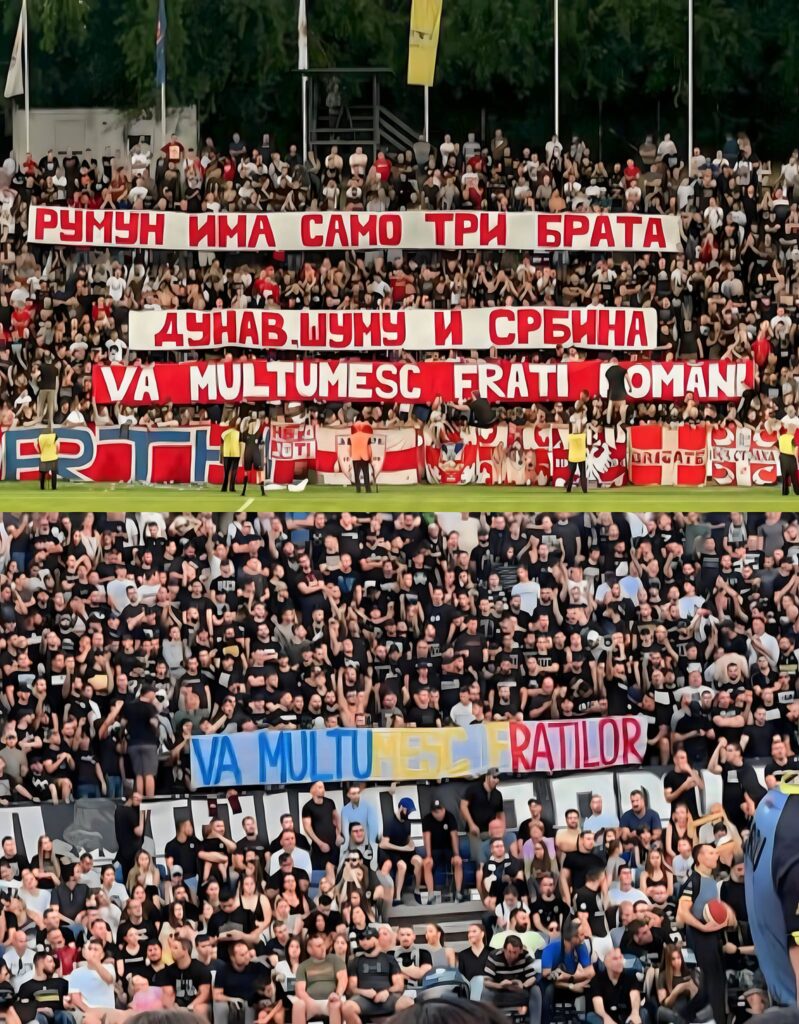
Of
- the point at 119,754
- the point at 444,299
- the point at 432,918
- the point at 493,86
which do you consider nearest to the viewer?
the point at 432,918

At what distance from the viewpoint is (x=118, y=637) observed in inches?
Result: 741

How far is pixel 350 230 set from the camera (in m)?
40.8

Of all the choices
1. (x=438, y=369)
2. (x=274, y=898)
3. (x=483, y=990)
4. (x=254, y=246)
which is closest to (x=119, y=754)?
(x=274, y=898)

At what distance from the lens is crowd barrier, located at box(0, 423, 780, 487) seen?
34.6 metres

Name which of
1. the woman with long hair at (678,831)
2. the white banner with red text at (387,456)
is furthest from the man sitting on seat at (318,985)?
the white banner with red text at (387,456)

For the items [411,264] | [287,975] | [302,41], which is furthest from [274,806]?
[302,41]

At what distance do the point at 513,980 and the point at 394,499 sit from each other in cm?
1703

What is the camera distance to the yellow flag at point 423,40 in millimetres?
41188

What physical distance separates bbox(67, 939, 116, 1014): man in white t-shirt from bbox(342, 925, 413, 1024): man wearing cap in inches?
67.1

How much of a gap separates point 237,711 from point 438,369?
20.4 metres

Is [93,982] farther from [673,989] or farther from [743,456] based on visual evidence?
[743,456]

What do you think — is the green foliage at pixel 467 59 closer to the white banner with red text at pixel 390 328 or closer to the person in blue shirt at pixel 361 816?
the white banner with red text at pixel 390 328

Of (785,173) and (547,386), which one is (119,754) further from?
(785,173)

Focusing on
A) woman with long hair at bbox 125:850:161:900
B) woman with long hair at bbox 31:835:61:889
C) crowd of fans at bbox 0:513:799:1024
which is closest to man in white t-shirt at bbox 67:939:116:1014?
crowd of fans at bbox 0:513:799:1024
